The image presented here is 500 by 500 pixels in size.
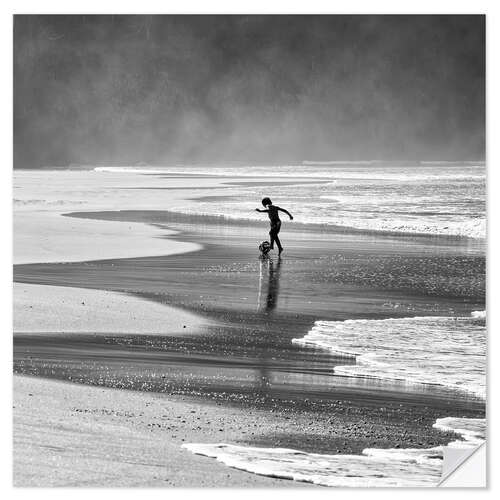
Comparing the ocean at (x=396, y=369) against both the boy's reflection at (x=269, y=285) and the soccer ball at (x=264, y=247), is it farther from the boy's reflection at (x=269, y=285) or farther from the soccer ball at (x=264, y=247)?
the soccer ball at (x=264, y=247)

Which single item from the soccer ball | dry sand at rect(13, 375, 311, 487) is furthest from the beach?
the soccer ball

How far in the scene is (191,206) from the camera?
17906mm

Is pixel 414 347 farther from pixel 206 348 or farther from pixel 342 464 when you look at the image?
pixel 342 464

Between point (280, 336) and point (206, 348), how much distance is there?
0.65 metres

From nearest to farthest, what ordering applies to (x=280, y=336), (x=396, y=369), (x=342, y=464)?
(x=342, y=464) < (x=396, y=369) < (x=280, y=336)

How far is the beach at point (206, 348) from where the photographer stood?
529 cm

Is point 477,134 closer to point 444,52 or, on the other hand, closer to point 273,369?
point 444,52

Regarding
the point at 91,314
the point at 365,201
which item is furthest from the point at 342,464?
the point at 365,201

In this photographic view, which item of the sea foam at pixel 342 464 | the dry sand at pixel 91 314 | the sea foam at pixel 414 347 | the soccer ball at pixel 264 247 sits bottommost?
the sea foam at pixel 342 464

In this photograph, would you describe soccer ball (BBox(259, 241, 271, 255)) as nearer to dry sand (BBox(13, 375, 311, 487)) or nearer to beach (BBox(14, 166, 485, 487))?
beach (BBox(14, 166, 485, 487))

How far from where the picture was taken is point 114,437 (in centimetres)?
529

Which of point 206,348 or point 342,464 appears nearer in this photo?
point 342,464

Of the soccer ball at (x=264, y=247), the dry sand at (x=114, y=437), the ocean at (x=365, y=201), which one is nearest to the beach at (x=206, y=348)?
the dry sand at (x=114, y=437)
